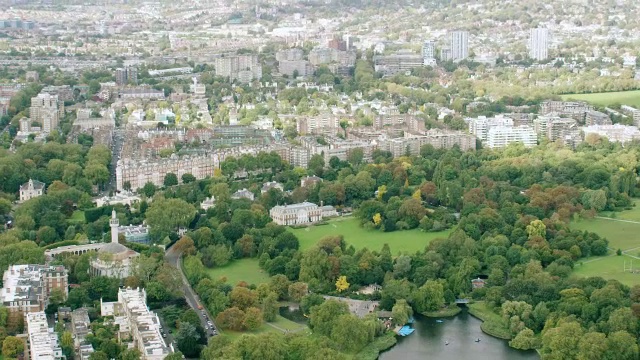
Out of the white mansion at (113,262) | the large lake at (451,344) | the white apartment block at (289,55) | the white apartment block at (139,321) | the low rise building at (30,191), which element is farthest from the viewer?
the white apartment block at (289,55)

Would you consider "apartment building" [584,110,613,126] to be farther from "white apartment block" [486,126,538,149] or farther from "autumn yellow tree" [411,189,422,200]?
"autumn yellow tree" [411,189,422,200]

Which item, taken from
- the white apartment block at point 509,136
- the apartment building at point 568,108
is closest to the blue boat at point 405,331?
the white apartment block at point 509,136

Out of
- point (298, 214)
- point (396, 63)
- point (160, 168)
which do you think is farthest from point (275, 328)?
point (396, 63)

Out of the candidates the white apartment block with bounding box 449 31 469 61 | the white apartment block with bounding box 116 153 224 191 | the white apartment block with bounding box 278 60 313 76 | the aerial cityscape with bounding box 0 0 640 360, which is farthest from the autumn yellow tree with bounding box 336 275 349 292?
the white apartment block with bounding box 449 31 469 61

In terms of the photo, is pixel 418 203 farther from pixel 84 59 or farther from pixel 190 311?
pixel 84 59

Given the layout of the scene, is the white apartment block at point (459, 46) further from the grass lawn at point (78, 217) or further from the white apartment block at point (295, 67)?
the grass lawn at point (78, 217)
